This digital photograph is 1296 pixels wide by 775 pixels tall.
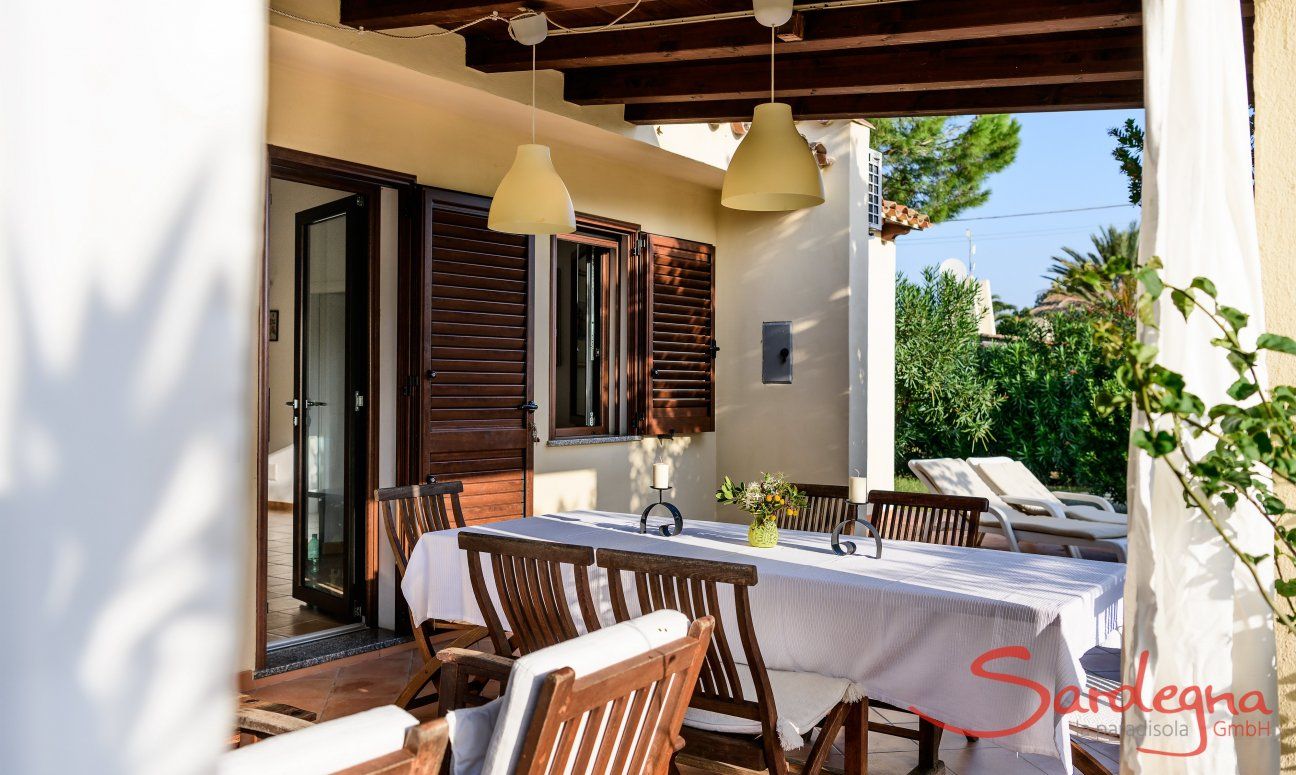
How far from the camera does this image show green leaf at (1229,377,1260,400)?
1.35 meters

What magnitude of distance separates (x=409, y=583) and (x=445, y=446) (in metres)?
1.46

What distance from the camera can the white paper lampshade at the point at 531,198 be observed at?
150 inches

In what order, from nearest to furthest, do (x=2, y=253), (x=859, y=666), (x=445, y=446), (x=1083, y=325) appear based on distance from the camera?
1. (x=2, y=253)
2. (x=859, y=666)
3. (x=445, y=446)
4. (x=1083, y=325)

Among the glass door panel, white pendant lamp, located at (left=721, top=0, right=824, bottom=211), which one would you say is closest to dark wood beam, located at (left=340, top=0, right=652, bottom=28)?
white pendant lamp, located at (left=721, top=0, right=824, bottom=211)

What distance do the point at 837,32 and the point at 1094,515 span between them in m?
4.44

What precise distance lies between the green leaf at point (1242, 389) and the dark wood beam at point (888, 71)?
3.34 m

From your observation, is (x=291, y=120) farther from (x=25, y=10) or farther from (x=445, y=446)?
(x=25, y=10)

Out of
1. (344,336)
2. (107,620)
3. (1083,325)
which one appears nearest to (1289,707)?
(107,620)

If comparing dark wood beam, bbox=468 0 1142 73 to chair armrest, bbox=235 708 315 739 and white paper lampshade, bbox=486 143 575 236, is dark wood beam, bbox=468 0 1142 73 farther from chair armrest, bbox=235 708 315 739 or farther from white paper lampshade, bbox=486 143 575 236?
chair armrest, bbox=235 708 315 739

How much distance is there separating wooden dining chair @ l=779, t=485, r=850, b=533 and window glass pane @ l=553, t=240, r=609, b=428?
229 centimetres

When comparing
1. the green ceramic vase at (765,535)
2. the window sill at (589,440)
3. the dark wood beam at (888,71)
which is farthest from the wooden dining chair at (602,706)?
the window sill at (589,440)

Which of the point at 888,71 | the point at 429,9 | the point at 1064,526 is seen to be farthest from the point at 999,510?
the point at 429,9

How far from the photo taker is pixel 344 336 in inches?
215

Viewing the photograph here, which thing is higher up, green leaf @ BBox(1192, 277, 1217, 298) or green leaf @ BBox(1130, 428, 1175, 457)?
green leaf @ BBox(1192, 277, 1217, 298)
